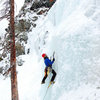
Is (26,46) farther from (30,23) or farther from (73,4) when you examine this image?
(73,4)

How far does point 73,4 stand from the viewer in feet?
26.3

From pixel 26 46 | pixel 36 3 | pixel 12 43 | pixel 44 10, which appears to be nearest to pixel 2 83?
pixel 26 46

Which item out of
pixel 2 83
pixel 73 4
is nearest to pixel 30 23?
pixel 2 83

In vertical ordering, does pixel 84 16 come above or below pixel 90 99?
above

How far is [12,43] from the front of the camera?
737cm

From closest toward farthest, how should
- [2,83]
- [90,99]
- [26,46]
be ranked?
[90,99] → [2,83] → [26,46]

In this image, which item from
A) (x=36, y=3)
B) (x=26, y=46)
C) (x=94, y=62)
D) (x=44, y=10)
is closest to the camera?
(x=94, y=62)

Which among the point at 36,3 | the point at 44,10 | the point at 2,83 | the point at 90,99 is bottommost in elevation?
the point at 2,83

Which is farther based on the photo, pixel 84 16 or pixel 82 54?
pixel 84 16

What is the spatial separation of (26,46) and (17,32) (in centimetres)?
399

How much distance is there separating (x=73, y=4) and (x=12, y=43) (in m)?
4.72

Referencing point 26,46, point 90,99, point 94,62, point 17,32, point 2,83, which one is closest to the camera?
point 90,99

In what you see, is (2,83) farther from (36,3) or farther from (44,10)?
(36,3)

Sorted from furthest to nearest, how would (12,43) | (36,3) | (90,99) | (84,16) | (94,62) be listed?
(36,3), (12,43), (84,16), (94,62), (90,99)
